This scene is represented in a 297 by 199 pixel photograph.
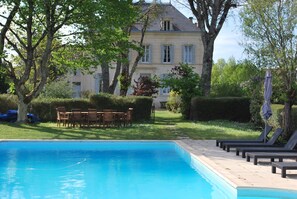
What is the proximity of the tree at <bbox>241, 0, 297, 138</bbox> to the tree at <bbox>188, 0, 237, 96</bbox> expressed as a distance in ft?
34.3

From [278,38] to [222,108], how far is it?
→ 976cm

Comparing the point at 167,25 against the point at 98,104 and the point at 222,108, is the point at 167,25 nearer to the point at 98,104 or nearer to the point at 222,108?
the point at 222,108

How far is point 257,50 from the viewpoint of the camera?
17984mm

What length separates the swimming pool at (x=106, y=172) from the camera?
9.14 m

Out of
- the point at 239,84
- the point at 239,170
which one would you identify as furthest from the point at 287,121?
the point at 239,84

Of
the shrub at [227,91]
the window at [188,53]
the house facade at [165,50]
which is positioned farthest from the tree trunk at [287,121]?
the window at [188,53]

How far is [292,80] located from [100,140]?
7700mm

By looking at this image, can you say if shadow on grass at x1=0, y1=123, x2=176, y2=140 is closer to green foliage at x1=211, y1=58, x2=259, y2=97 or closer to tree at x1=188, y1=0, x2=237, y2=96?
green foliage at x1=211, y1=58, x2=259, y2=97

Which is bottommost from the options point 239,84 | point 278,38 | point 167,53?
point 239,84

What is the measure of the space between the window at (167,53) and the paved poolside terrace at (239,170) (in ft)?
104

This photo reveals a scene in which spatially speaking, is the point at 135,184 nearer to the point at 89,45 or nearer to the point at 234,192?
the point at 234,192

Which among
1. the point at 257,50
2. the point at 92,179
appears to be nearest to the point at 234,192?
the point at 92,179

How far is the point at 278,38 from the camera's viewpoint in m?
17.3

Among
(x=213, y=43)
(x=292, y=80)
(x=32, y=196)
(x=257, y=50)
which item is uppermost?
(x=213, y=43)
